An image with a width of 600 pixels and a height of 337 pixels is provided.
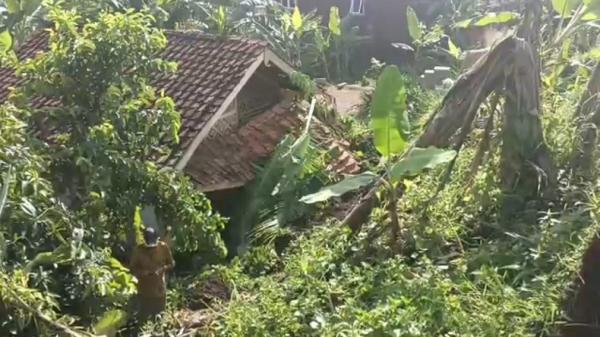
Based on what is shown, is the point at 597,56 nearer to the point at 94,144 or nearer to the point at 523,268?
the point at 523,268

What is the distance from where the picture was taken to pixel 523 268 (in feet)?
14.9

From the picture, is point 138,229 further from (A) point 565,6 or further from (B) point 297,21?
(B) point 297,21

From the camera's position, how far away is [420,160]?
192 inches

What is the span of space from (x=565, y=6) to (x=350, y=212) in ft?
7.74

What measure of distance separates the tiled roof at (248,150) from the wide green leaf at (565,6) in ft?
10.6

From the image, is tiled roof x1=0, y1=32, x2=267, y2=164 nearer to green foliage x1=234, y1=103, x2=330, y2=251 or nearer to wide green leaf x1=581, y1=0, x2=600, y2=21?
green foliage x1=234, y1=103, x2=330, y2=251

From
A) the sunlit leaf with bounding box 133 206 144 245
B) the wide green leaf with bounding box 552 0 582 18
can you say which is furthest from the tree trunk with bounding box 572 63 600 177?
the sunlit leaf with bounding box 133 206 144 245

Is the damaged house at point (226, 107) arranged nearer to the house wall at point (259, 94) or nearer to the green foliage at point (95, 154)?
the house wall at point (259, 94)

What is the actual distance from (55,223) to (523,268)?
290 cm

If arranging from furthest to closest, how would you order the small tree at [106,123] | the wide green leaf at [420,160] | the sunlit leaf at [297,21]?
1. the sunlit leaf at [297,21]
2. the small tree at [106,123]
3. the wide green leaf at [420,160]

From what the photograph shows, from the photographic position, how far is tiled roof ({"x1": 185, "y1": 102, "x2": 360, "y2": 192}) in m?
8.54

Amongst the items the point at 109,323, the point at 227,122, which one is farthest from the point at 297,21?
the point at 109,323

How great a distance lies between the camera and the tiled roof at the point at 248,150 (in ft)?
28.0

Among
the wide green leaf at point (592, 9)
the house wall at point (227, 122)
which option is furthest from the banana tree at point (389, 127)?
the house wall at point (227, 122)
